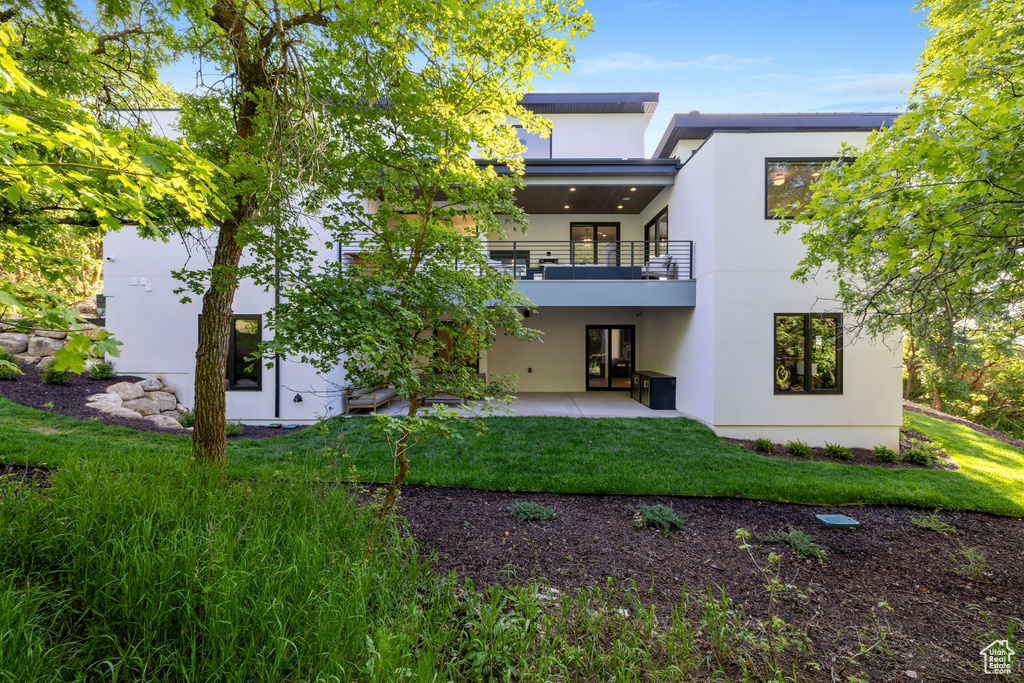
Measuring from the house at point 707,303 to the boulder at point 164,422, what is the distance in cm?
112

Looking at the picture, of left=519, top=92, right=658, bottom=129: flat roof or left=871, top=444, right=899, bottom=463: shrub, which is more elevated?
left=519, top=92, right=658, bottom=129: flat roof

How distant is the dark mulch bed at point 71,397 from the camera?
7.21m

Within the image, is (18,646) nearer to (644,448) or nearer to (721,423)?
(644,448)

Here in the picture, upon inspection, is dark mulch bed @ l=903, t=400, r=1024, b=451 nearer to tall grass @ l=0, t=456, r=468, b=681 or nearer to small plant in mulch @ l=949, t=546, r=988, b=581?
small plant in mulch @ l=949, t=546, r=988, b=581

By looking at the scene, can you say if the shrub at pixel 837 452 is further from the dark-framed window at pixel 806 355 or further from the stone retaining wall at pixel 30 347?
the stone retaining wall at pixel 30 347

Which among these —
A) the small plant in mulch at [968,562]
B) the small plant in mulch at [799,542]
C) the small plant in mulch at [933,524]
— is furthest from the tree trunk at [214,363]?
the small plant in mulch at [933,524]

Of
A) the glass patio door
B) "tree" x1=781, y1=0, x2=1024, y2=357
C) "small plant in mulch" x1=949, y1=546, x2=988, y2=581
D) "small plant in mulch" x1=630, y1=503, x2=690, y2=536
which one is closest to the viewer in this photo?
"tree" x1=781, y1=0, x2=1024, y2=357

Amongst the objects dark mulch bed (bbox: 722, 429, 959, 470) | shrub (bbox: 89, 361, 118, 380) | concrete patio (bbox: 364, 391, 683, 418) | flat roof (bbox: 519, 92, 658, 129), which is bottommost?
dark mulch bed (bbox: 722, 429, 959, 470)

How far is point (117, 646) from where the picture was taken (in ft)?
5.90

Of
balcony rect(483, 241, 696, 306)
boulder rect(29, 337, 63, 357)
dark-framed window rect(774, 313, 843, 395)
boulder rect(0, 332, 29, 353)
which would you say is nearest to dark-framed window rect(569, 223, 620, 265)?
balcony rect(483, 241, 696, 306)

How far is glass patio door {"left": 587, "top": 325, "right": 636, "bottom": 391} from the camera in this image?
43.5ft

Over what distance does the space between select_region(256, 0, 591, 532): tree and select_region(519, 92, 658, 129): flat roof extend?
1005 centimetres

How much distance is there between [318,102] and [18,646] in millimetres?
3963

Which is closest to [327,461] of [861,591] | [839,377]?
[861,591]
